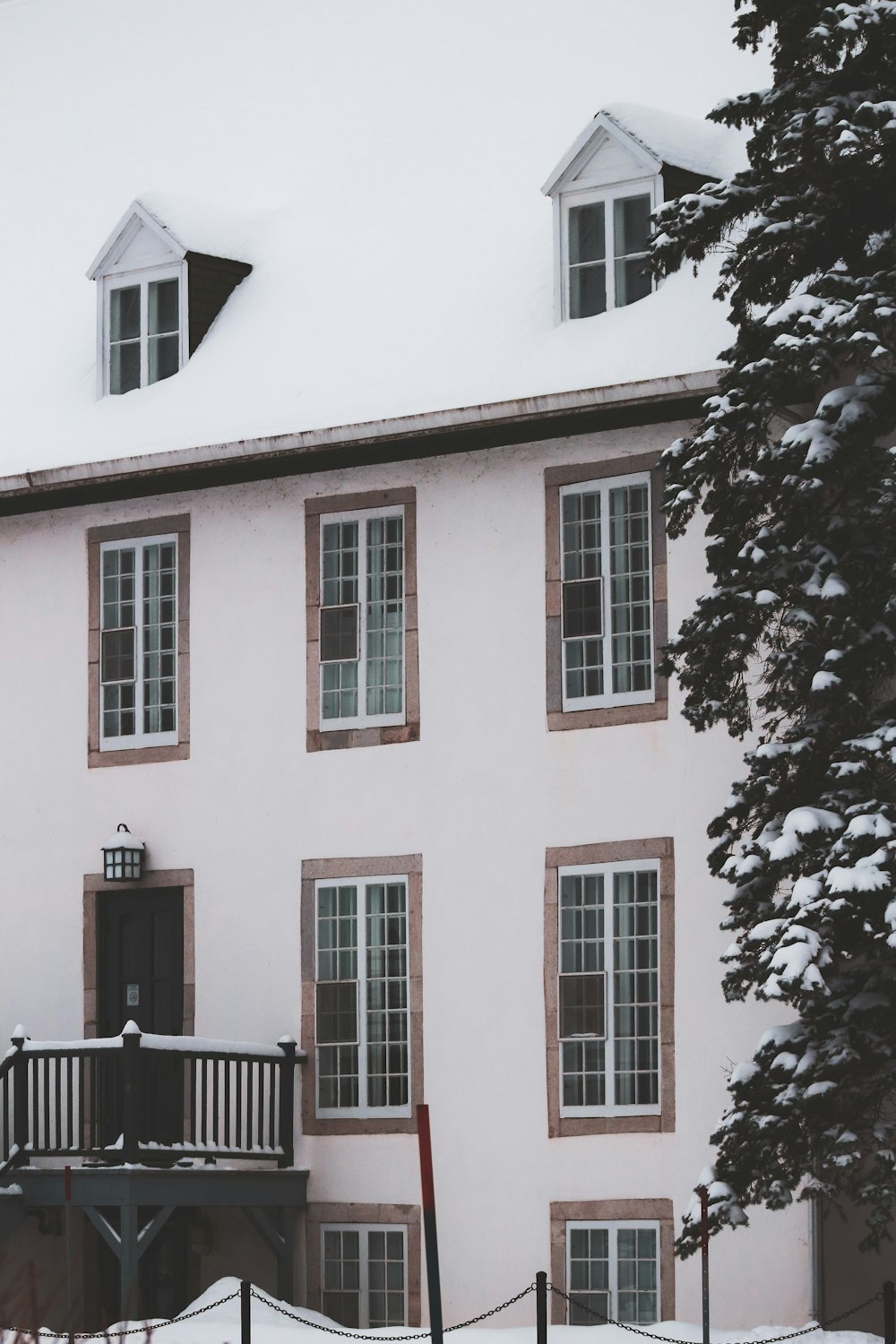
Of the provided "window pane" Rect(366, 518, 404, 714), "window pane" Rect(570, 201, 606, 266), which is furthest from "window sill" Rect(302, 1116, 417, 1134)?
"window pane" Rect(570, 201, 606, 266)

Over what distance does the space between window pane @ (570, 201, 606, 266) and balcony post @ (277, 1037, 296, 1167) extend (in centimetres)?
680

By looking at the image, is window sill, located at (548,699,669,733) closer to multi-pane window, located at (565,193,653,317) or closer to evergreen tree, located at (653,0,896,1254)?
evergreen tree, located at (653,0,896,1254)

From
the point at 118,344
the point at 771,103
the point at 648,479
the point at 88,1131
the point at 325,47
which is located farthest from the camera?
the point at 325,47

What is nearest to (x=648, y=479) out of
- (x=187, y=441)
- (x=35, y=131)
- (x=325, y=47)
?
(x=187, y=441)

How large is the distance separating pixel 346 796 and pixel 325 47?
961 cm

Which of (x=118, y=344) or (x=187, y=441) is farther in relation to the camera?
(x=118, y=344)

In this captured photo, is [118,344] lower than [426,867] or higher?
higher

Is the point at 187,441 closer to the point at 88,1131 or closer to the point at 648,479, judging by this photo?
the point at 648,479

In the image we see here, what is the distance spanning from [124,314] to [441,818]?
19.5 feet

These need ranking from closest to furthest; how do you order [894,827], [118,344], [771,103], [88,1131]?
[894,827] < [771,103] < [88,1131] < [118,344]

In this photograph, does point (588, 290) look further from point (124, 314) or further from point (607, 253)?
point (124, 314)

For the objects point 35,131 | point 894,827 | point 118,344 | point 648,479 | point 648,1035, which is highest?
point 35,131

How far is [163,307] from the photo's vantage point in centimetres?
2505

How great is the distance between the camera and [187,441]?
23594 mm
